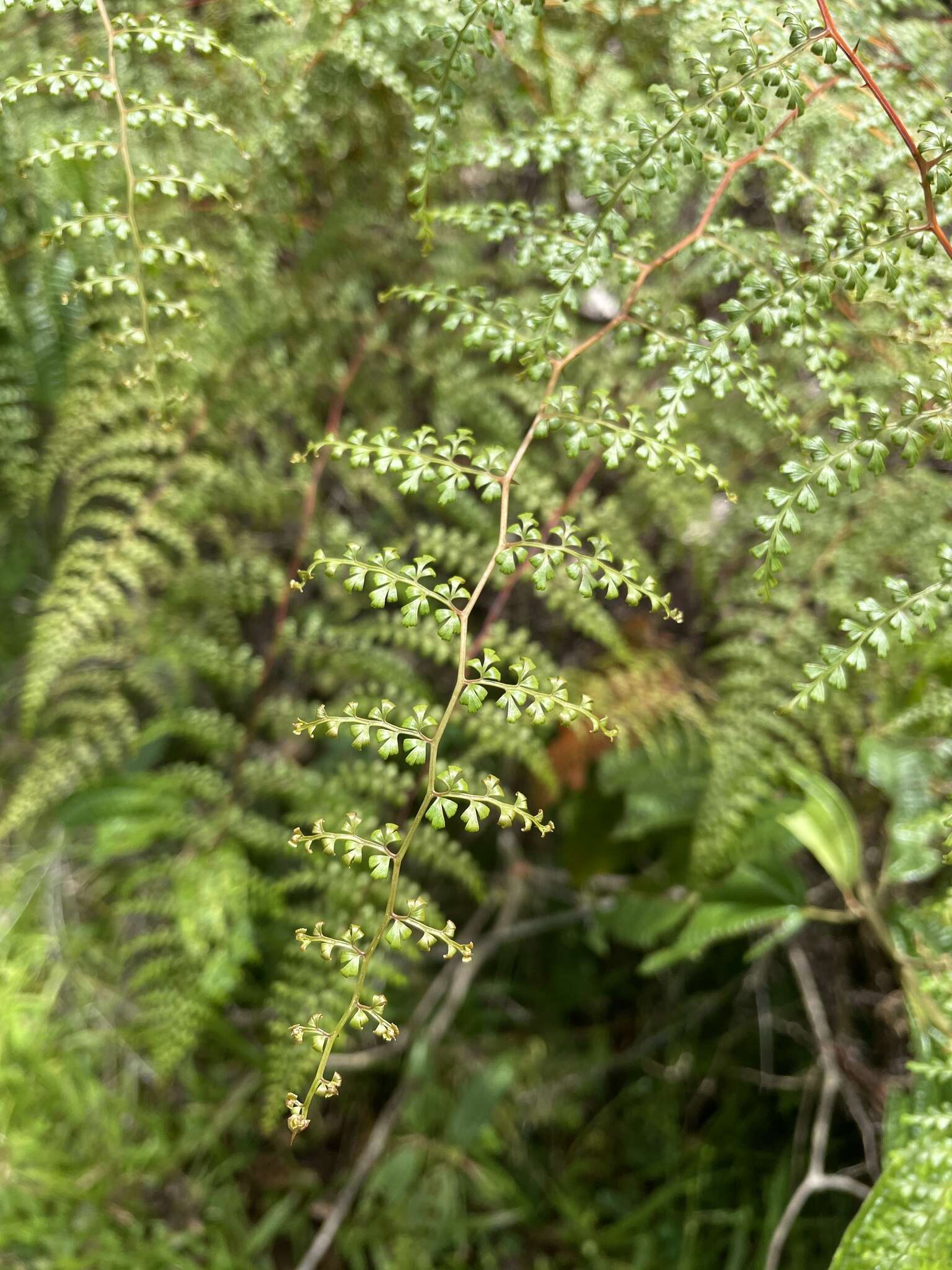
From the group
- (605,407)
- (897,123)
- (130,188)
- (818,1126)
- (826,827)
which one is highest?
(897,123)

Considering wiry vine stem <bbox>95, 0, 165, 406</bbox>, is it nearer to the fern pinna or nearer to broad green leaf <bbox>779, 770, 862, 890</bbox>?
the fern pinna

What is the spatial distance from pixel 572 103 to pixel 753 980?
2.08m

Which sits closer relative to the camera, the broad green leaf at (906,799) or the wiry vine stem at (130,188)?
the wiry vine stem at (130,188)

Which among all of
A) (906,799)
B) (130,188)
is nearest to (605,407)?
(130,188)

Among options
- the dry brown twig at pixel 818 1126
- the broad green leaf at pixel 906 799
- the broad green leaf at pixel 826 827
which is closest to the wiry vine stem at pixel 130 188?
the broad green leaf at pixel 826 827

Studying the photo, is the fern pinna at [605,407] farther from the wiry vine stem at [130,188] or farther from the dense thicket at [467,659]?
the wiry vine stem at [130,188]

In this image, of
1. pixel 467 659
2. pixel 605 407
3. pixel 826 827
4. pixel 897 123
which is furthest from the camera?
pixel 826 827

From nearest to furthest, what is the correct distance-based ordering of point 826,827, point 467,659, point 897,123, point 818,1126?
point 897,123, point 467,659, point 826,827, point 818,1126

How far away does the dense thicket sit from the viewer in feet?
4.81

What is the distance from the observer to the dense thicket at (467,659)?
1.46m

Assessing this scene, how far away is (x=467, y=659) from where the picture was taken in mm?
1490

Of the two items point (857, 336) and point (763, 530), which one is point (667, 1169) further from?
point (857, 336)

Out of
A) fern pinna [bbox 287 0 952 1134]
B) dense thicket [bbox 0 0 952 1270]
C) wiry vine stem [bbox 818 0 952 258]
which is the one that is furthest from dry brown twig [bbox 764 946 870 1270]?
wiry vine stem [bbox 818 0 952 258]

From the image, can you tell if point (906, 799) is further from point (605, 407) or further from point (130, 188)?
point (130, 188)
